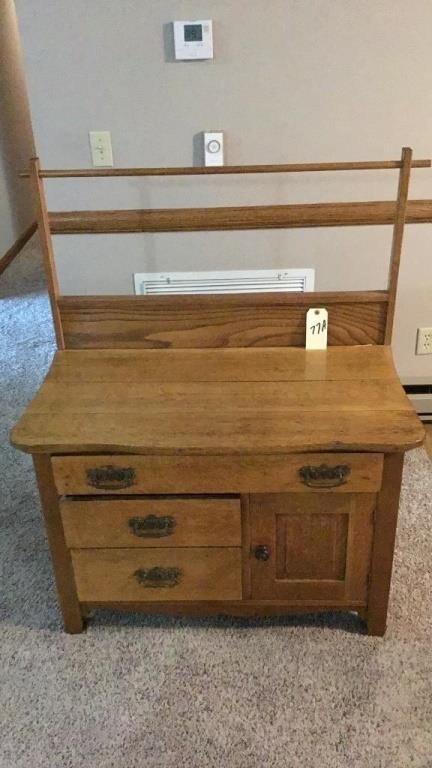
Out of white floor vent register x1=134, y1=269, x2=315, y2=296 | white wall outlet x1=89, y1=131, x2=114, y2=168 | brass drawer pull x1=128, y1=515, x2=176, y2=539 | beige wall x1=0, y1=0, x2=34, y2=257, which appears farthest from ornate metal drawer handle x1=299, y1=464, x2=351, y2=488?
beige wall x1=0, y1=0, x2=34, y2=257

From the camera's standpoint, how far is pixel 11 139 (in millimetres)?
4320

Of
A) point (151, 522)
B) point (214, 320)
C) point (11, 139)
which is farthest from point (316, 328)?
point (11, 139)

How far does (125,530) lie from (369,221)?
104 cm

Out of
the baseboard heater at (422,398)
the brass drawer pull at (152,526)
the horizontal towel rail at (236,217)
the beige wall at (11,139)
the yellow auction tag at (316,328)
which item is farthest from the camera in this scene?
the beige wall at (11,139)

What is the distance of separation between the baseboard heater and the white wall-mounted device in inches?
41.3

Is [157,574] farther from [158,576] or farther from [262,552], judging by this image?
[262,552]

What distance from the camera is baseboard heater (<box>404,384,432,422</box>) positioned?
2.41 m

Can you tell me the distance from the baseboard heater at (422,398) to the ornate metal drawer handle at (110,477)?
137 centimetres

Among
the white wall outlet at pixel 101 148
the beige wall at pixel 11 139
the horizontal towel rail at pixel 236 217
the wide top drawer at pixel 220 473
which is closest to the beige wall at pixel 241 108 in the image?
the white wall outlet at pixel 101 148

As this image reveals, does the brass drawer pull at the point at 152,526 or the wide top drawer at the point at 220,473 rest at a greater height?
the wide top drawer at the point at 220,473

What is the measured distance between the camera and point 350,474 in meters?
1.35

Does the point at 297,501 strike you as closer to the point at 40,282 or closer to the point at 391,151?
the point at 391,151

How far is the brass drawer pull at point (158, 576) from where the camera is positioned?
149 centimetres

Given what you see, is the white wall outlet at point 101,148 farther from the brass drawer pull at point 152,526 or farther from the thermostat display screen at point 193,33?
the brass drawer pull at point 152,526
